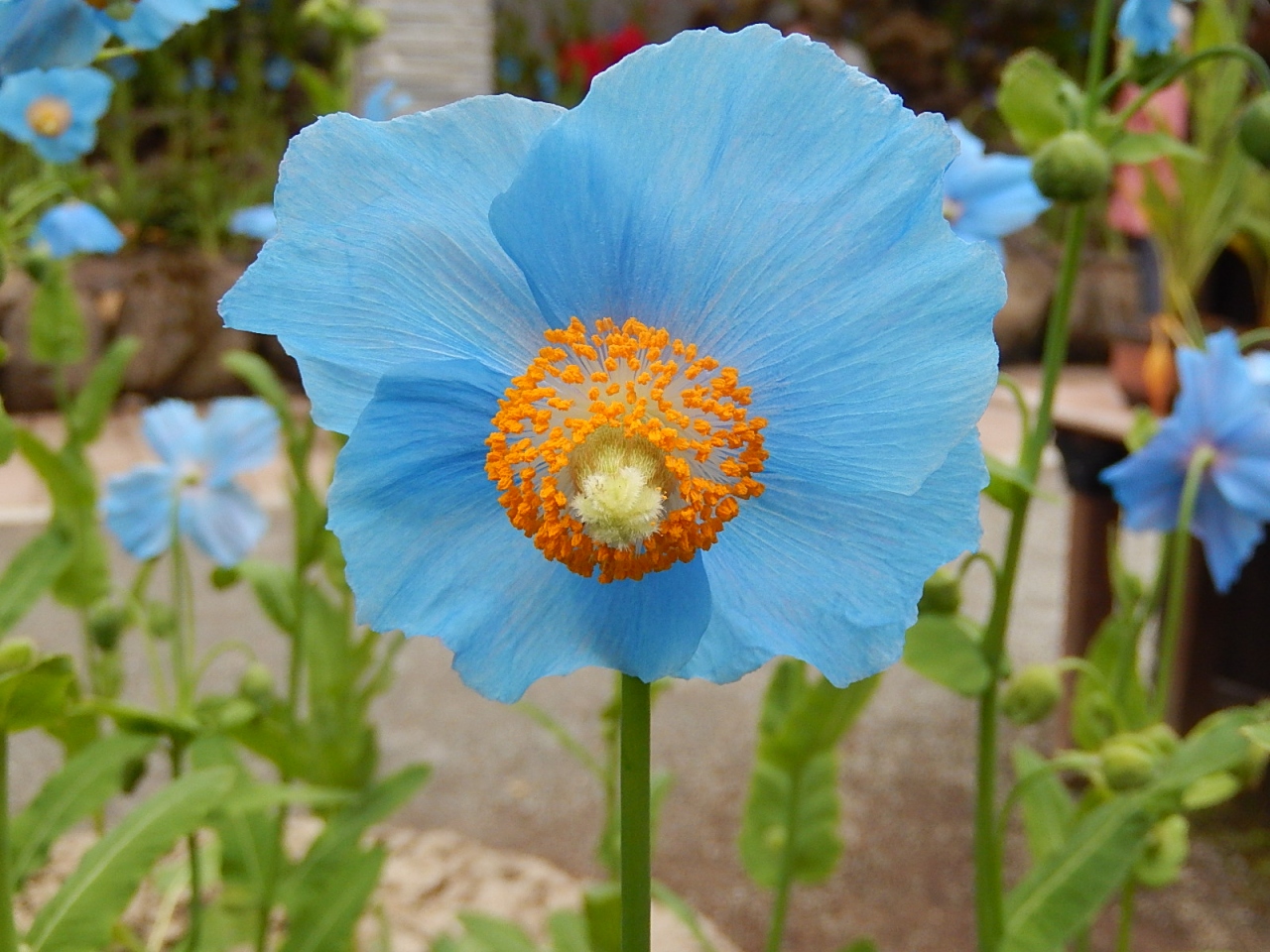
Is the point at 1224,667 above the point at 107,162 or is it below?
above

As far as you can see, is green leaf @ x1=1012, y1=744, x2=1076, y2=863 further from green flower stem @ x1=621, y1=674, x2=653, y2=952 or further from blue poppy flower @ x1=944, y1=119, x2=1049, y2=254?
green flower stem @ x1=621, y1=674, x2=653, y2=952

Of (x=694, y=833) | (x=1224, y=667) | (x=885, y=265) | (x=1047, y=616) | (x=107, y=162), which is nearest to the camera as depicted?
(x=885, y=265)

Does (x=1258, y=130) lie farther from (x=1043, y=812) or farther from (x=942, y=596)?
(x=1043, y=812)

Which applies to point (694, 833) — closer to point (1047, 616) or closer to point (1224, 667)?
point (1224, 667)

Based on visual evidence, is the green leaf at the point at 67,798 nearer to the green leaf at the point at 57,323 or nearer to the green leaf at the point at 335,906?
the green leaf at the point at 335,906

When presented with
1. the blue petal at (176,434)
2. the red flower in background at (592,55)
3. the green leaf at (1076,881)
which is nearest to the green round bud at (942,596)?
the green leaf at (1076,881)

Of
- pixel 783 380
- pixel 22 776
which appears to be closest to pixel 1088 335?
pixel 22 776

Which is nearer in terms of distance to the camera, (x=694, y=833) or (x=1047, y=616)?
(x=694, y=833)

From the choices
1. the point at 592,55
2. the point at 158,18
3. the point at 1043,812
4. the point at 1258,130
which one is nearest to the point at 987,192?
the point at 1258,130
